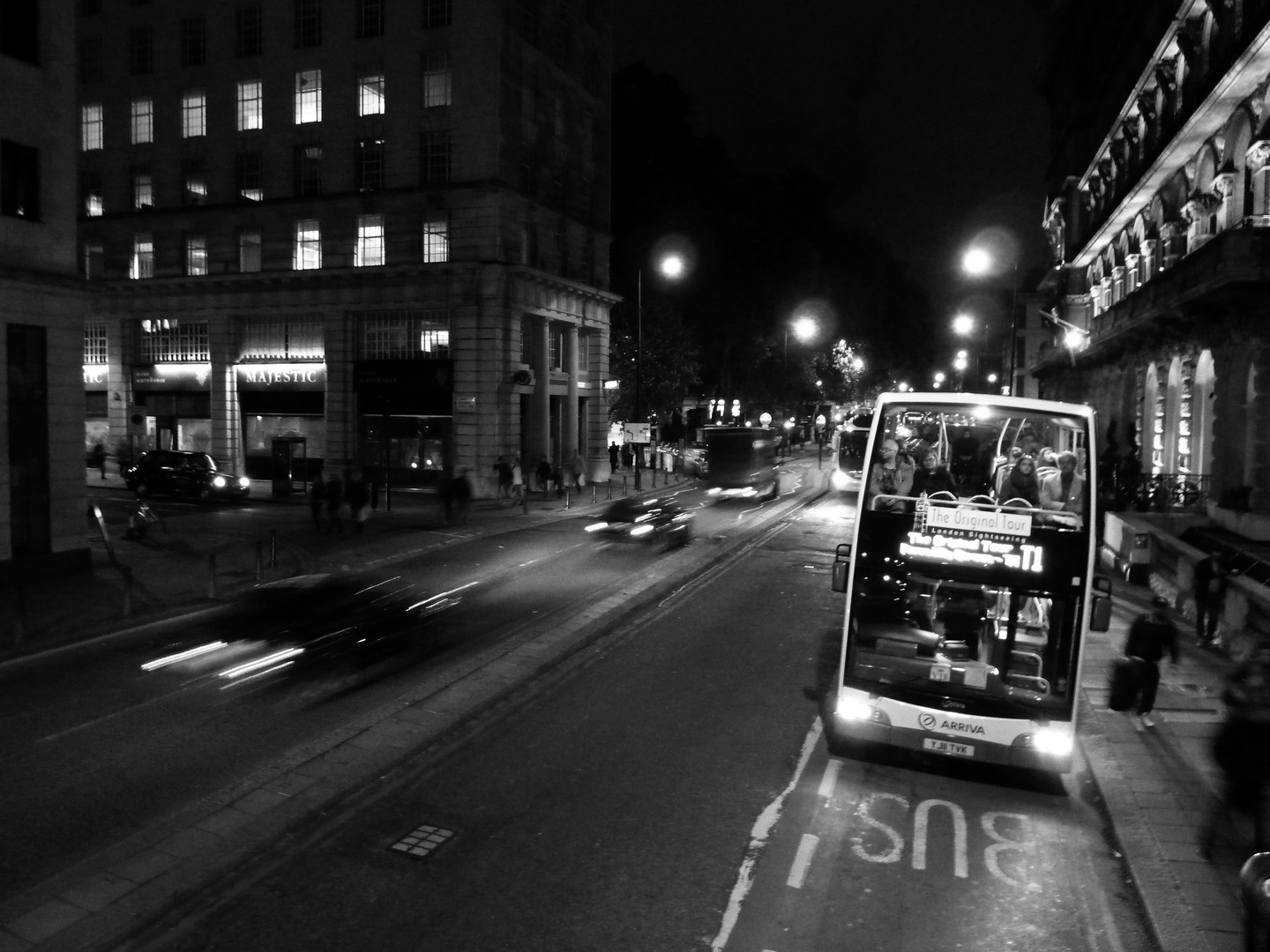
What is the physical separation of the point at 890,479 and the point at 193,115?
40.6 meters

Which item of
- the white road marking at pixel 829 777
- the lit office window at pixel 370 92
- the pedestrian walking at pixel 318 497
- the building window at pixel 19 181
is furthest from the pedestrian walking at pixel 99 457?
the white road marking at pixel 829 777

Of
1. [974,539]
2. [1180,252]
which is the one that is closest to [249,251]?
[1180,252]

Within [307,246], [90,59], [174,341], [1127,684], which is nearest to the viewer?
[1127,684]

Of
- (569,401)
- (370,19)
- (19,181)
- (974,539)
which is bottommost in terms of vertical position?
(974,539)

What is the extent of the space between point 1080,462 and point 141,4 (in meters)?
45.7

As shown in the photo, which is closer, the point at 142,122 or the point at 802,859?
the point at 802,859

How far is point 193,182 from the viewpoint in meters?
41.3

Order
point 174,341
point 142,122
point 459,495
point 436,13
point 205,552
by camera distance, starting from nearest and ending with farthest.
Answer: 1. point 205,552
2. point 459,495
3. point 436,13
4. point 174,341
5. point 142,122

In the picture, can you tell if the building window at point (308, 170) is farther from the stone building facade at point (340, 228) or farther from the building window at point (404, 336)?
the building window at point (404, 336)

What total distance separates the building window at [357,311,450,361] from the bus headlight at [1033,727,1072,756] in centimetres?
3175

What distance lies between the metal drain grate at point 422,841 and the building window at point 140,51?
43852mm

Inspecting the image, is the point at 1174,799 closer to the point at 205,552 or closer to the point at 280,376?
the point at 205,552

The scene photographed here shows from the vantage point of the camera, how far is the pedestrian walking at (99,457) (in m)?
41.8

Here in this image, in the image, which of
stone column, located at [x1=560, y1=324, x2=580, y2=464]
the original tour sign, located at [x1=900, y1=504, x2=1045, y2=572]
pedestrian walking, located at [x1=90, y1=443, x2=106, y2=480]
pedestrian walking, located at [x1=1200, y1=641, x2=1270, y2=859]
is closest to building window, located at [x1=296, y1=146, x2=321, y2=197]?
stone column, located at [x1=560, y1=324, x2=580, y2=464]
